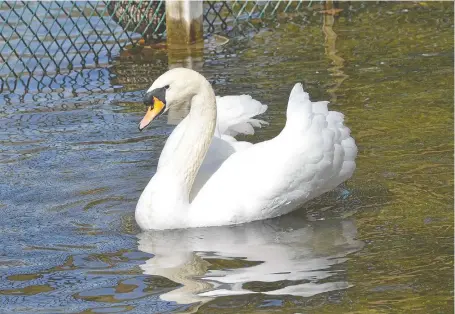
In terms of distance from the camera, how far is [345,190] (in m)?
7.32

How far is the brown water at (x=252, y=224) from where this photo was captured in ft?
18.3

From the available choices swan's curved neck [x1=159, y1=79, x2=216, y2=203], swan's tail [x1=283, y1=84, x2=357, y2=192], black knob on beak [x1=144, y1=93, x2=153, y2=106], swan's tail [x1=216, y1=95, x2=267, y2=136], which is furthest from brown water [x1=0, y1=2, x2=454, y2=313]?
black knob on beak [x1=144, y1=93, x2=153, y2=106]

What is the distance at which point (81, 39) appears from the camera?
1216 cm

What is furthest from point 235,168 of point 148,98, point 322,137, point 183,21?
point 183,21

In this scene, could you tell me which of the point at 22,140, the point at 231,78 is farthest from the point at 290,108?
the point at 231,78

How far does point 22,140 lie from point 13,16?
480 cm

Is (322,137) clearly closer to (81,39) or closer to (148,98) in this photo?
(148,98)

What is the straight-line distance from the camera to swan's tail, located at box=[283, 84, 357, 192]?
6.64m

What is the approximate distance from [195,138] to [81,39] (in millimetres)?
5595

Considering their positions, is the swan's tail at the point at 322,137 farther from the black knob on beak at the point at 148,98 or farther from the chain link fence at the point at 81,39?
the chain link fence at the point at 81,39

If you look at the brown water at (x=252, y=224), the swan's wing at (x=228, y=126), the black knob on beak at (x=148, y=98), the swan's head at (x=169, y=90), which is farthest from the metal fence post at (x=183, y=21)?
the black knob on beak at (x=148, y=98)

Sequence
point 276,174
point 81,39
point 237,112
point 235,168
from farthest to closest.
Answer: point 81,39 → point 237,112 → point 235,168 → point 276,174

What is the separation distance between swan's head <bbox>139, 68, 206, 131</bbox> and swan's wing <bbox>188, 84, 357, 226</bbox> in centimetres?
51

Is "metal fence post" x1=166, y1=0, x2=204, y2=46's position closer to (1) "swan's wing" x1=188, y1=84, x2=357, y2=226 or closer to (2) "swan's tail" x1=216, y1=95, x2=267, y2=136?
(2) "swan's tail" x1=216, y1=95, x2=267, y2=136
